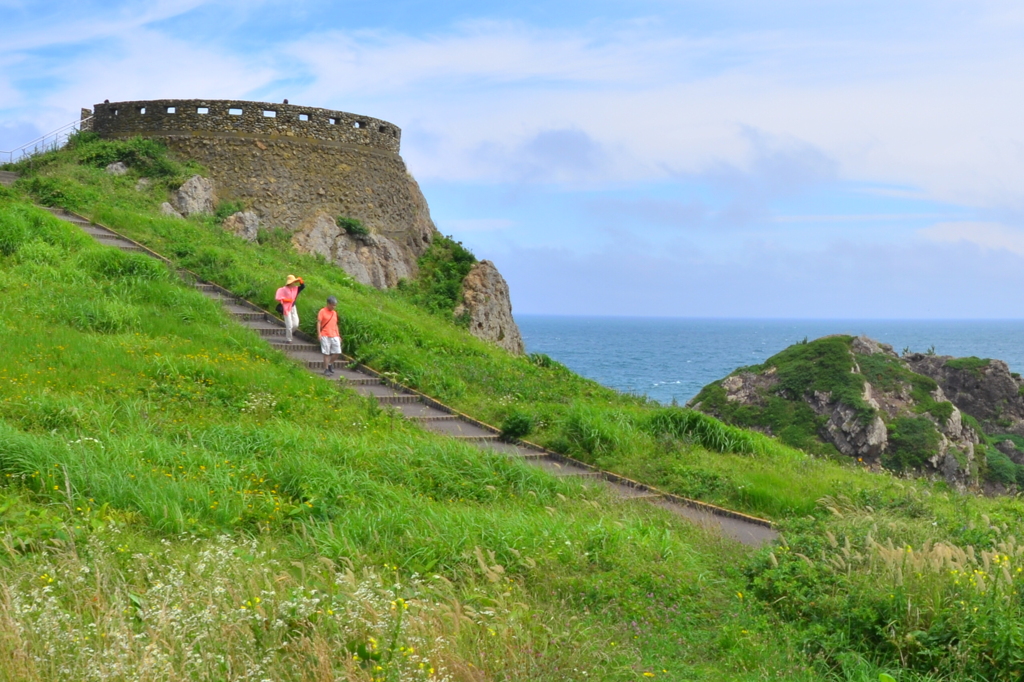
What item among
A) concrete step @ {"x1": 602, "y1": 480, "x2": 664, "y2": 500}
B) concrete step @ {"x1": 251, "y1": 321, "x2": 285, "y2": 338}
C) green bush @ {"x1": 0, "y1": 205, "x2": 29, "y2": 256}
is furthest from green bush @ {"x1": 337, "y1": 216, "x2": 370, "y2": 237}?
concrete step @ {"x1": 602, "y1": 480, "x2": 664, "y2": 500}

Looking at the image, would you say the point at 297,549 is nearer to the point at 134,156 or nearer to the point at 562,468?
the point at 562,468

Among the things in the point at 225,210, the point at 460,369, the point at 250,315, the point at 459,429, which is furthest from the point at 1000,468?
the point at 225,210

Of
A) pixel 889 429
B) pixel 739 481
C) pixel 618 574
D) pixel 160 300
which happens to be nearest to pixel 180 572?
pixel 618 574

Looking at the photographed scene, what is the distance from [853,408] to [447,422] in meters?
21.1

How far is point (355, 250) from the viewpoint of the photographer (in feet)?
93.0

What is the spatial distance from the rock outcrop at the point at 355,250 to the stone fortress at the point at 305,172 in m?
0.03

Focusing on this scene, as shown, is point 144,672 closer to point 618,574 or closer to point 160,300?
point 618,574

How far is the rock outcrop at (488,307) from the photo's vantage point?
27.5 m

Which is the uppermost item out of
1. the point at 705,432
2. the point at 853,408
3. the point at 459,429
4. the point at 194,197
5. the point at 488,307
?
the point at 194,197

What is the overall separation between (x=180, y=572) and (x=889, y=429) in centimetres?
2908

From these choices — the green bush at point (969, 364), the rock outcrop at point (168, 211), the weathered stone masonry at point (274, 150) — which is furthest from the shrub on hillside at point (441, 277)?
the green bush at point (969, 364)

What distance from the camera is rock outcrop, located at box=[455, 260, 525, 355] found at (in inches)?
1081

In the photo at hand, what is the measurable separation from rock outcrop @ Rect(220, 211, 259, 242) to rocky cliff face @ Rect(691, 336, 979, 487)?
718 inches

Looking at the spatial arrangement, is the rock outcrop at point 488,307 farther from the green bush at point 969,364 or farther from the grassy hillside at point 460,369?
the green bush at point 969,364
